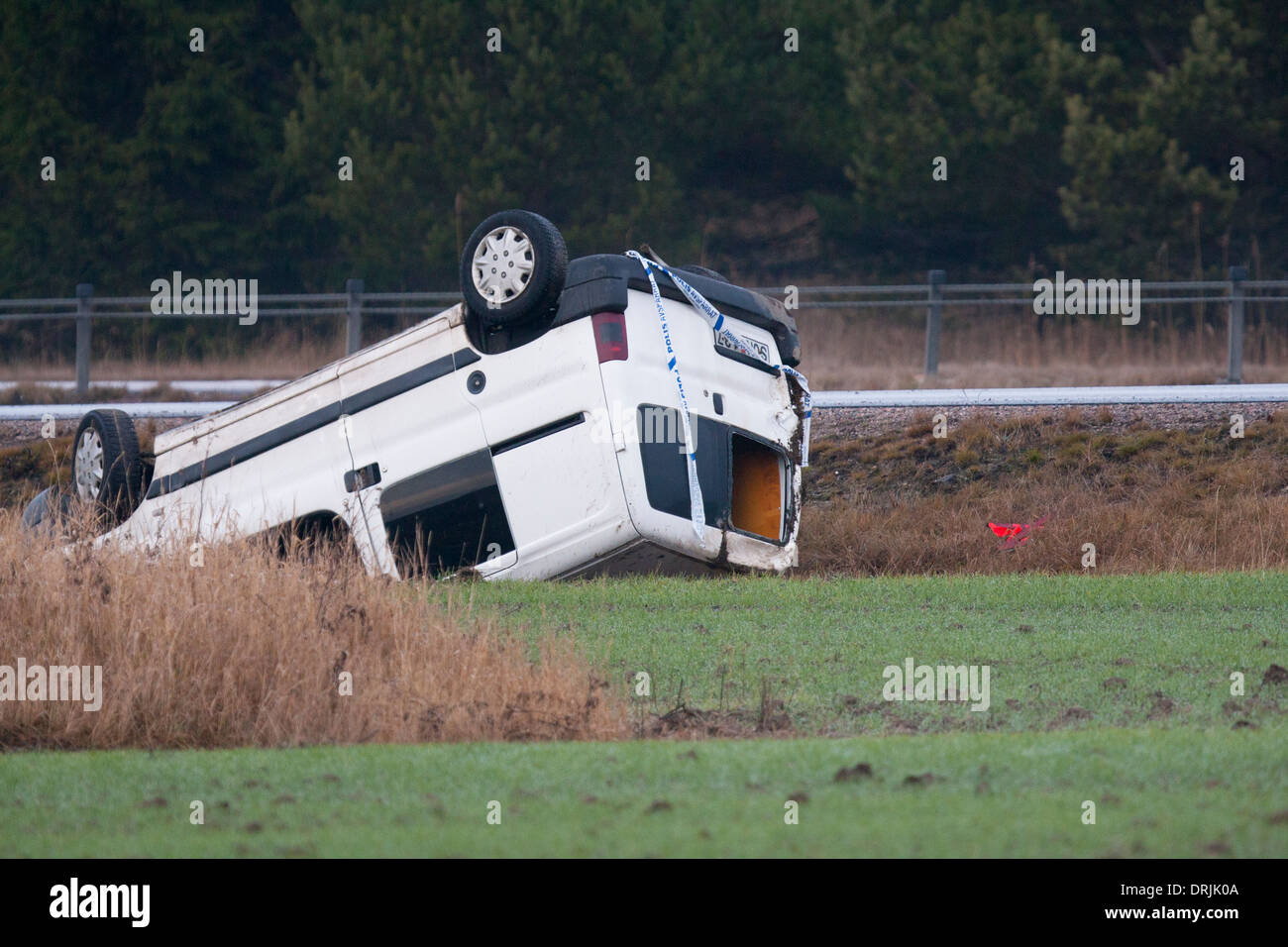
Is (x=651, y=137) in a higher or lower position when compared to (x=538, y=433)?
higher

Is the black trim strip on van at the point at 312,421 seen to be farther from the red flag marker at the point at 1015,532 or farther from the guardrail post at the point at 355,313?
the guardrail post at the point at 355,313

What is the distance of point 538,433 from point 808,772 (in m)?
4.94

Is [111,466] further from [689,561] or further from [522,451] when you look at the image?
[689,561]

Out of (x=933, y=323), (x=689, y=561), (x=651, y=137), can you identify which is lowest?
(x=689, y=561)

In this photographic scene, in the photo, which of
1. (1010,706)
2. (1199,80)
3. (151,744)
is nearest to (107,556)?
(151,744)

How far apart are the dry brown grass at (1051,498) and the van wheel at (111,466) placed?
5.42 metres

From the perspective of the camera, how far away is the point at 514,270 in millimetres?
10883

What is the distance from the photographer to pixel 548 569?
36.0 ft

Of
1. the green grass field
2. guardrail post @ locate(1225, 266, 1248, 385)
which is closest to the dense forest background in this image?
guardrail post @ locate(1225, 266, 1248, 385)

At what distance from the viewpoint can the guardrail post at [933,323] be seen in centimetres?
2191

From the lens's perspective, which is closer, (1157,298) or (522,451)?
(522,451)

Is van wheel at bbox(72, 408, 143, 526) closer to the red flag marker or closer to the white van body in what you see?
the white van body

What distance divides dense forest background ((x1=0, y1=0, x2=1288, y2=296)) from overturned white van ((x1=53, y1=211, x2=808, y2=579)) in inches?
579

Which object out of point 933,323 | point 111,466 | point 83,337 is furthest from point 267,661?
point 83,337
